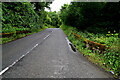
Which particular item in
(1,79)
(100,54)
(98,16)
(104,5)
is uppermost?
(104,5)

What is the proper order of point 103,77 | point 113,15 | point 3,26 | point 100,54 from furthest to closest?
point 3,26, point 113,15, point 100,54, point 103,77

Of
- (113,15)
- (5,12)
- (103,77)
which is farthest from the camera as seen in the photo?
(5,12)

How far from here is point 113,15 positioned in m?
10.3

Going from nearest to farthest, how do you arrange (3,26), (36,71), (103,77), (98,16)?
(103,77) < (36,71) < (98,16) < (3,26)

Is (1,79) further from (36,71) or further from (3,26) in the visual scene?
(3,26)

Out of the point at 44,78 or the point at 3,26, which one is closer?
the point at 44,78

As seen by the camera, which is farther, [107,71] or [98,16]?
[98,16]

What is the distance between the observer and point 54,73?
3805 millimetres

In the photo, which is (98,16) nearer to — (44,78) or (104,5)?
(104,5)

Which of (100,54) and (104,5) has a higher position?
(104,5)

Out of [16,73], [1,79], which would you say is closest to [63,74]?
[16,73]

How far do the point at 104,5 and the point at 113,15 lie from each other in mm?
1523

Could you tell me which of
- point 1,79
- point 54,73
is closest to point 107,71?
point 54,73

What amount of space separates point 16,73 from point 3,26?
35.0 feet
